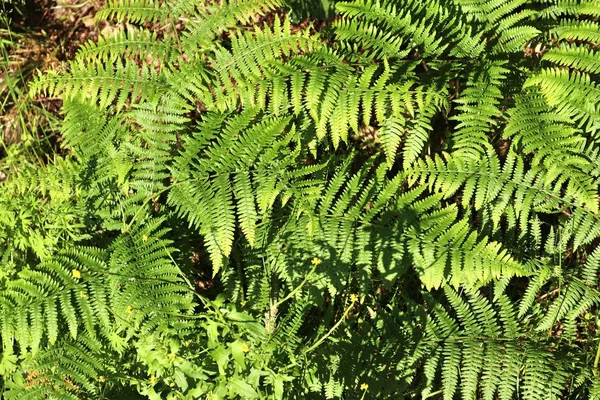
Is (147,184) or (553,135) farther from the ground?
(553,135)

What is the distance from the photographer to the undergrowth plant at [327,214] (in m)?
2.95

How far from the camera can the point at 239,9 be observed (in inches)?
136

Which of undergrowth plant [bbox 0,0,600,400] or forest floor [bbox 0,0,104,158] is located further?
forest floor [bbox 0,0,104,158]

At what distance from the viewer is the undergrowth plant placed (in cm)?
295

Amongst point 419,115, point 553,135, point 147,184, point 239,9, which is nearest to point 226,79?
point 239,9

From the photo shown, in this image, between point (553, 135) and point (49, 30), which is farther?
point (49, 30)

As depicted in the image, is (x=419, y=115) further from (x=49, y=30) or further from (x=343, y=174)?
(x=49, y=30)

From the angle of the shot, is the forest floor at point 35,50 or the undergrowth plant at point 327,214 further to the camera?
the forest floor at point 35,50

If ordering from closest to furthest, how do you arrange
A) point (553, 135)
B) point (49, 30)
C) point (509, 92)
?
1. point (553, 135)
2. point (509, 92)
3. point (49, 30)

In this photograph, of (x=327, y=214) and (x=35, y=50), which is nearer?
(x=327, y=214)

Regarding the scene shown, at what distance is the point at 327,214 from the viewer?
3.11m

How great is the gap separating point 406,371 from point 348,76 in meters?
1.48

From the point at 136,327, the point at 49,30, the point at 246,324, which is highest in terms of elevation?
the point at 49,30

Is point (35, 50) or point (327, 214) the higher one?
point (35, 50)
